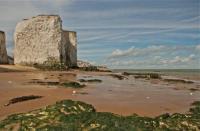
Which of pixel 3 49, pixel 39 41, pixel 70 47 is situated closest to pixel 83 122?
pixel 39 41

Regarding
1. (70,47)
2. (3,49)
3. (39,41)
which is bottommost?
(3,49)

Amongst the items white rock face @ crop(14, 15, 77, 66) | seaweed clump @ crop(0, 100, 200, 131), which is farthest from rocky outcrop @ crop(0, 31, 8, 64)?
seaweed clump @ crop(0, 100, 200, 131)

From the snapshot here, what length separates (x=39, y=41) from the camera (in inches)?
1382

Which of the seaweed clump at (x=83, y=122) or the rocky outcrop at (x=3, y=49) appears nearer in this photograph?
the seaweed clump at (x=83, y=122)

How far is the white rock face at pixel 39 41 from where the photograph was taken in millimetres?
35000

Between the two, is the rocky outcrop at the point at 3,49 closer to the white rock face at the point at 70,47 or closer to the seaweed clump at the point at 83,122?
the white rock face at the point at 70,47

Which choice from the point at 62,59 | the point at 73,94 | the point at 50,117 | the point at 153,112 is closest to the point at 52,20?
the point at 62,59

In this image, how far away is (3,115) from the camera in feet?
26.3

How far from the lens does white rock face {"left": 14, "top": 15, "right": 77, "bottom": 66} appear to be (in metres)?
35.0

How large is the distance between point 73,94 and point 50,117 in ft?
18.8

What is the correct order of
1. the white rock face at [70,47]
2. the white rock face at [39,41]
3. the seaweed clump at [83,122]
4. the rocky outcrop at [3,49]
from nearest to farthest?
the seaweed clump at [83,122] < the white rock face at [39,41] < the rocky outcrop at [3,49] < the white rock face at [70,47]

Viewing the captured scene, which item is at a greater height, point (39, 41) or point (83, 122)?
point (39, 41)

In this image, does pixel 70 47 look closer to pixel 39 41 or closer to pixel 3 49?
pixel 39 41

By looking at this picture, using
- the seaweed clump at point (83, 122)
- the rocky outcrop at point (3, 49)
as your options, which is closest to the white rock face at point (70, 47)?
the rocky outcrop at point (3, 49)
